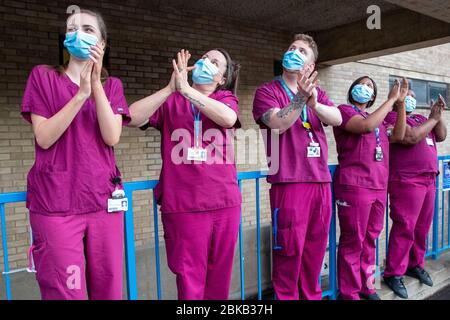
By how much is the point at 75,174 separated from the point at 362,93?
87.8 inches

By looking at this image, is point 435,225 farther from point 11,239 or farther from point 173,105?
point 11,239

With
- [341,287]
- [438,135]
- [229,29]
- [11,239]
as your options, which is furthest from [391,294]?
[229,29]

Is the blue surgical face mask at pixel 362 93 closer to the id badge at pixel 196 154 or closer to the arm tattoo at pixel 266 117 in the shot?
the arm tattoo at pixel 266 117

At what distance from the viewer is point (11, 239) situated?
A: 4.25 meters

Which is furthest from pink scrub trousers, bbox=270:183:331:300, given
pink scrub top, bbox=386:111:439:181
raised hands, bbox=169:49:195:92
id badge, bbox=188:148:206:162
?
pink scrub top, bbox=386:111:439:181

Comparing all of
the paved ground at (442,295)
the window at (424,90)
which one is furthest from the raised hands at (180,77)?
the window at (424,90)

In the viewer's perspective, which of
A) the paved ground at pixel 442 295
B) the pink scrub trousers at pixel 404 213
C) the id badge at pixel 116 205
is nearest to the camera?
the id badge at pixel 116 205

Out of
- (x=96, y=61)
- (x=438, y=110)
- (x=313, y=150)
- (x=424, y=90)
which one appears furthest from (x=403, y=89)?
(x=424, y=90)

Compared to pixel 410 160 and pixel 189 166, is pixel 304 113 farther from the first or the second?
pixel 410 160

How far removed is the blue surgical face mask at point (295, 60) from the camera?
8.08 feet

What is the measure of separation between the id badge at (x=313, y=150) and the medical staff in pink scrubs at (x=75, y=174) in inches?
50.3

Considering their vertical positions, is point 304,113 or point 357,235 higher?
point 304,113

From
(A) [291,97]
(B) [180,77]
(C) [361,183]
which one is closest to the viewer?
(B) [180,77]

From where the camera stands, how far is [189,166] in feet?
6.97
